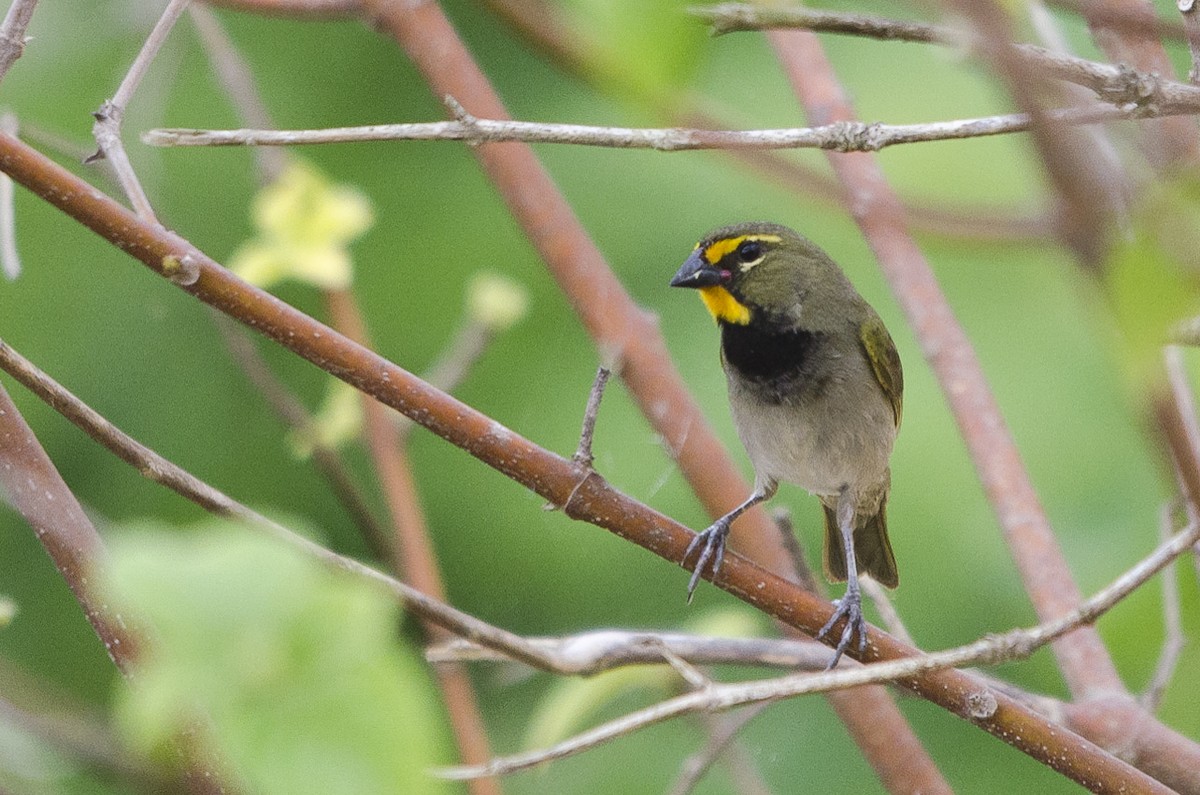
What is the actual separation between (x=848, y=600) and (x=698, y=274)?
2.35 feet

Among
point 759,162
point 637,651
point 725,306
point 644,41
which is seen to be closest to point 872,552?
point 725,306

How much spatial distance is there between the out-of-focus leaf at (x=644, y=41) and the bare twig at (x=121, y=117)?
2.62 ft

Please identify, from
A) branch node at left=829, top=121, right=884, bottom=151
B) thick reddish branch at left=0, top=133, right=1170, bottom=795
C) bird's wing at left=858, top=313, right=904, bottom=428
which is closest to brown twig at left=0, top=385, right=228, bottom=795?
thick reddish branch at left=0, top=133, right=1170, bottom=795

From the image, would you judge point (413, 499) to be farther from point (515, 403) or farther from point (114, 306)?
point (114, 306)

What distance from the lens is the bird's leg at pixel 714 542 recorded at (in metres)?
1.45

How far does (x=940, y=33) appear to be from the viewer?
944 millimetres

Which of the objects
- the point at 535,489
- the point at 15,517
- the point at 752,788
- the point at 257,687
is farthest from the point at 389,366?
the point at 15,517

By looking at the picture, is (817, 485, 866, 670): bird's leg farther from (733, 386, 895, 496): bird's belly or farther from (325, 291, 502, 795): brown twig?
(325, 291, 502, 795): brown twig

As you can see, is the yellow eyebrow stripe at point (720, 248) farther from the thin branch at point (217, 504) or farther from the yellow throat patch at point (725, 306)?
the thin branch at point (217, 504)

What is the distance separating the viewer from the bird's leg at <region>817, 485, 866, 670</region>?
4.88 ft

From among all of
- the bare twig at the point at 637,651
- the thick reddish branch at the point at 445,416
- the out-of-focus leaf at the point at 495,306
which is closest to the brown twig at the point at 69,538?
the thick reddish branch at the point at 445,416

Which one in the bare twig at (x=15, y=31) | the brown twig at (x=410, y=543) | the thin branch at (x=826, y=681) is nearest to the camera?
the thin branch at (x=826, y=681)

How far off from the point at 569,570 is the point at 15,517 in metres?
1.38

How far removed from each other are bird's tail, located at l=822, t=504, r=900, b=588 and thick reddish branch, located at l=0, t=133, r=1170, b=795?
1403 millimetres
